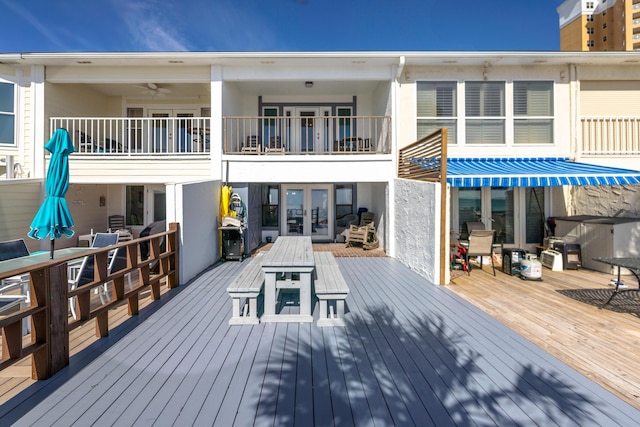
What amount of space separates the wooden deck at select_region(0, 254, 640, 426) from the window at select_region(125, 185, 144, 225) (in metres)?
8.31

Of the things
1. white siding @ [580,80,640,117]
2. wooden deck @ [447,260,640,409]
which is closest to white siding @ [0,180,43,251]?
wooden deck @ [447,260,640,409]

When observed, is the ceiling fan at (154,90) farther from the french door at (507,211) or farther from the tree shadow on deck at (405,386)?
the french door at (507,211)

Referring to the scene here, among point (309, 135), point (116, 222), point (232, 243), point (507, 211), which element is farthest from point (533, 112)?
point (116, 222)

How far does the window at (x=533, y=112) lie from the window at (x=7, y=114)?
47.0ft

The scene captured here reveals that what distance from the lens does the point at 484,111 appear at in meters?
8.41

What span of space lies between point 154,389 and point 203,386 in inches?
16.7

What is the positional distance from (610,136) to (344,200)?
8210 mm

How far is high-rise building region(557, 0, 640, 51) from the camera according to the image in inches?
1747

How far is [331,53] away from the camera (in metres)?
7.81

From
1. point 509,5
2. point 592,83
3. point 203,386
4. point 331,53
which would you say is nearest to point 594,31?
point 509,5

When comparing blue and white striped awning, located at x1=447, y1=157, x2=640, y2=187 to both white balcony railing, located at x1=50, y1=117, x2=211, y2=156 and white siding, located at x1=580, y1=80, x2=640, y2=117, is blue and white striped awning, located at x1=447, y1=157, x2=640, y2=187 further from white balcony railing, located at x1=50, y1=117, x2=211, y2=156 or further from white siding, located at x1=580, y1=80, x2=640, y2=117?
white balcony railing, located at x1=50, y1=117, x2=211, y2=156

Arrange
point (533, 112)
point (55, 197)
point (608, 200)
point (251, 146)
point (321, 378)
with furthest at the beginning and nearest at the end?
point (251, 146) → point (533, 112) → point (608, 200) → point (55, 197) → point (321, 378)

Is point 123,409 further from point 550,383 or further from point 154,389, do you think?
point 550,383

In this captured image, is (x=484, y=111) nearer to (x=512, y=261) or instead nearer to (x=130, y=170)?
(x=512, y=261)
